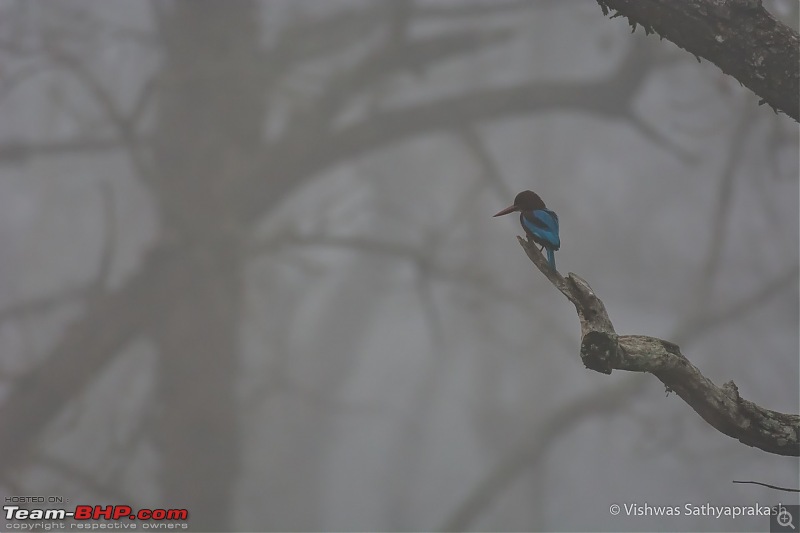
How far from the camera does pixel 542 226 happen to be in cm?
76

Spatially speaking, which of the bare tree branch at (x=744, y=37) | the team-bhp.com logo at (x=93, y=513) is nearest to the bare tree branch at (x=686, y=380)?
the bare tree branch at (x=744, y=37)

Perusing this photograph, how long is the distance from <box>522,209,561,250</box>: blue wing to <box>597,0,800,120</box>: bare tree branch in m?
0.25

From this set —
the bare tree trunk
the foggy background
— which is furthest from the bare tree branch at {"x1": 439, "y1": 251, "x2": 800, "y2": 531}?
the bare tree trunk

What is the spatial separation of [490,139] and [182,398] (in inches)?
52.2

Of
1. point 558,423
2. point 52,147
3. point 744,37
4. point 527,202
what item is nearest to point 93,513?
point 52,147

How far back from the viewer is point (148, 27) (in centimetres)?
224

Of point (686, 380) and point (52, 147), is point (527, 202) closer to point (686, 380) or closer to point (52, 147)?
point (686, 380)

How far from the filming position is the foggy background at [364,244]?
207cm

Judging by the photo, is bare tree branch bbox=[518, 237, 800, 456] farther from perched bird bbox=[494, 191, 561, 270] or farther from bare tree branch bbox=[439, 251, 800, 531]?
bare tree branch bbox=[439, 251, 800, 531]

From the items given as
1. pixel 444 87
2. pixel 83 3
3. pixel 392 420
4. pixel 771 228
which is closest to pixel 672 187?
pixel 771 228

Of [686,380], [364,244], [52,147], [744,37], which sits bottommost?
[686,380]

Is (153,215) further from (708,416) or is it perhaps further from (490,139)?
(708,416)

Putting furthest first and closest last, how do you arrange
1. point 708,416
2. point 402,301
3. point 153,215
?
point 402,301 < point 153,215 < point 708,416

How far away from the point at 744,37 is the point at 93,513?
6.07 ft
